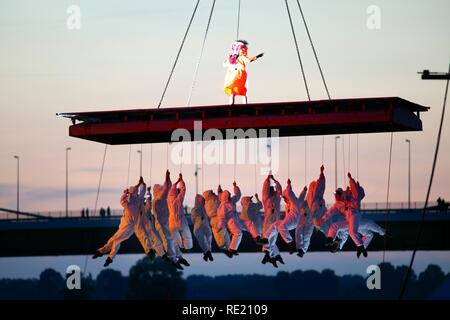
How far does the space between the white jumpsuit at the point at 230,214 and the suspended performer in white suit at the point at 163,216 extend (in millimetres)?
1974

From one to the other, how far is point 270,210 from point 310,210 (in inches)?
57.9

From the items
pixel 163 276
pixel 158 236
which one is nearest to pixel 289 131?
pixel 158 236

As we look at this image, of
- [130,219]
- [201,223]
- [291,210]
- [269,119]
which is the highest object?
[269,119]

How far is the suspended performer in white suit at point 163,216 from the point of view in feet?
204

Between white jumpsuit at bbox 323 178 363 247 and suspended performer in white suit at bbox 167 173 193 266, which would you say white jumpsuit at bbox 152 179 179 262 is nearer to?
suspended performer in white suit at bbox 167 173 193 266

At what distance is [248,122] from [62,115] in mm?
7082

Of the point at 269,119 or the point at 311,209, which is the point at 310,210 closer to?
the point at 311,209

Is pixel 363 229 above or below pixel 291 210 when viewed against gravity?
below

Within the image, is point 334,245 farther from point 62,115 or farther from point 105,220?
point 105,220

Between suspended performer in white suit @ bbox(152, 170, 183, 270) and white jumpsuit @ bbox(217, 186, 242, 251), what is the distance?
1.97 m

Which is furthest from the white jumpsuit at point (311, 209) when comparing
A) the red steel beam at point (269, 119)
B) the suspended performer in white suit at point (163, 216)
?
the suspended performer in white suit at point (163, 216)

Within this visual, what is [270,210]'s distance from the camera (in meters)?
61.3

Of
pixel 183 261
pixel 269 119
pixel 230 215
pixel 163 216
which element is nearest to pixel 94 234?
pixel 163 216

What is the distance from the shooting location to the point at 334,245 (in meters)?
61.0
